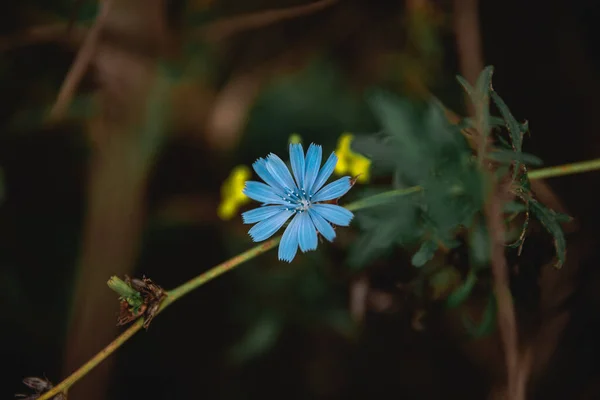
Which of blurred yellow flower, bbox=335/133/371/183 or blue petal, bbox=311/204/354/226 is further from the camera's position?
blurred yellow flower, bbox=335/133/371/183

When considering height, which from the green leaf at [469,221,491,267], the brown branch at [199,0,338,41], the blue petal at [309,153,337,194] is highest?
the brown branch at [199,0,338,41]

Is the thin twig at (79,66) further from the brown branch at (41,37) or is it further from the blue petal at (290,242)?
the blue petal at (290,242)

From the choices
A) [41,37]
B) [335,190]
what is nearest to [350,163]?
[335,190]

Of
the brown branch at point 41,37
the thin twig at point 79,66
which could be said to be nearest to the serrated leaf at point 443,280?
the thin twig at point 79,66

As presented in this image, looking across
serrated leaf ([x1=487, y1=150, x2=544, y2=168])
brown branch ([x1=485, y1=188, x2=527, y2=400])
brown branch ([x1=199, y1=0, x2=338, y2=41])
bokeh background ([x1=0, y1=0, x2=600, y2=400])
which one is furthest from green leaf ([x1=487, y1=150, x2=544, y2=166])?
brown branch ([x1=199, y1=0, x2=338, y2=41])

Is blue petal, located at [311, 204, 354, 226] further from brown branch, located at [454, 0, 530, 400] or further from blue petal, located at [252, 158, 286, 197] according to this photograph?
brown branch, located at [454, 0, 530, 400]

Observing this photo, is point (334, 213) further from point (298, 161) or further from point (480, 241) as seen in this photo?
point (480, 241)

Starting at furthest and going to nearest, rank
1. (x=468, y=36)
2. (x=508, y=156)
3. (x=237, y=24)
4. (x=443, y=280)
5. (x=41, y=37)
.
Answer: (x=237, y=24), (x=41, y=37), (x=468, y=36), (x=443, y=280), (x=508, y=156)
